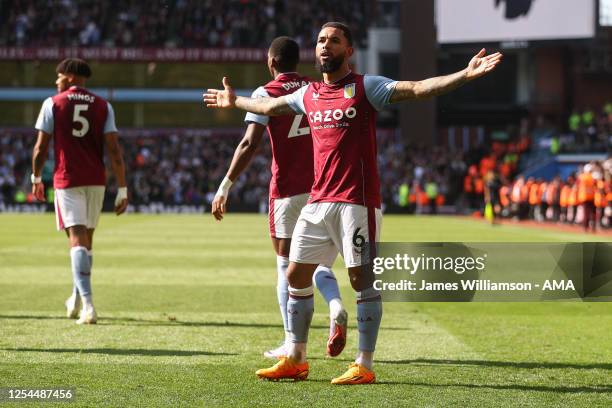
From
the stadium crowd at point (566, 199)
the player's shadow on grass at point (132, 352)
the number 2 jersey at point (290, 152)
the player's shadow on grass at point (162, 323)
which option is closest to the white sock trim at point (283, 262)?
the number 2 jersey at point (290, 152)

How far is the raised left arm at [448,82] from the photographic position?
5840mm

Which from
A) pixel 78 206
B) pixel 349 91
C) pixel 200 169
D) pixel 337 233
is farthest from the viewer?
pixel 200 169

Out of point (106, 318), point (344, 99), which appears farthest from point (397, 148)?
point (344, 99)

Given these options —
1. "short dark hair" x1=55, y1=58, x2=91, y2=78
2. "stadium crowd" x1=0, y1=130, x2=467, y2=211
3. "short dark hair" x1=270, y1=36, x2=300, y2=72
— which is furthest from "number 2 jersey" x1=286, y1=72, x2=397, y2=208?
"stadium crowd" x1=0, y1=130, x2=467, y2=211

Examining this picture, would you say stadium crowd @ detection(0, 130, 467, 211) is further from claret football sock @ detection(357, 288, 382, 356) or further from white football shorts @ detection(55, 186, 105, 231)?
claret football sock @ detection(357, 288, 382, 356)

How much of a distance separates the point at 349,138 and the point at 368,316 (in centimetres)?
110

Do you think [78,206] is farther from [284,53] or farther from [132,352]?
[284,53]

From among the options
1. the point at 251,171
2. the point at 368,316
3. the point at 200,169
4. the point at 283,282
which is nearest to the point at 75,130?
the point at 283,282

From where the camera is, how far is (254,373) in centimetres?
691

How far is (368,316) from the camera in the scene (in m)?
6.55

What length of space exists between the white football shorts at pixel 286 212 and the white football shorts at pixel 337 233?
0.98 m

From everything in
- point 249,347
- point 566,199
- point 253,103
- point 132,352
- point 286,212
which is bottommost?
point 566,199

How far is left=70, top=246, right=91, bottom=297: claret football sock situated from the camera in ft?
31.3

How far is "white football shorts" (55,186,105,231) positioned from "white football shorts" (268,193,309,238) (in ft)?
8.47
